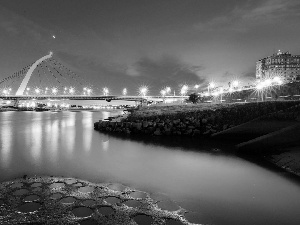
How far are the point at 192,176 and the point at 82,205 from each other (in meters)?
5.72

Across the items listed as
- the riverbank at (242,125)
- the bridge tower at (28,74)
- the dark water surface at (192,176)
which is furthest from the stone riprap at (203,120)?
the bridge tower at (28,74)

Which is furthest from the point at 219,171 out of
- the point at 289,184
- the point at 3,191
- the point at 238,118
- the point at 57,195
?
the point at 238,118

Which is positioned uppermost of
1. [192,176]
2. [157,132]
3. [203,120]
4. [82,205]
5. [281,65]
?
[281,65]

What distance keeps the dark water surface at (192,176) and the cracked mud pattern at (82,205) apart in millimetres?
707

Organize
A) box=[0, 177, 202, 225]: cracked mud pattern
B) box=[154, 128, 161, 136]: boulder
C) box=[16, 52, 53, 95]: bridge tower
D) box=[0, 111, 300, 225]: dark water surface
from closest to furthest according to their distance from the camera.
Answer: box=[0, 177, 202, 225]: cracked mud pattern
box=[0, 111, 300, 225]: dark water surface
box=[154, 128, 161, 136]: boulder
box=[16, 52, 53, 95]: bridge tower

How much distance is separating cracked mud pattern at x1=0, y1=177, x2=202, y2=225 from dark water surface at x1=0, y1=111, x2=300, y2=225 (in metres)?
0.71

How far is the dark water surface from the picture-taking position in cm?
750

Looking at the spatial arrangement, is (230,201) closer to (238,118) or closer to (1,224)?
(1,224)

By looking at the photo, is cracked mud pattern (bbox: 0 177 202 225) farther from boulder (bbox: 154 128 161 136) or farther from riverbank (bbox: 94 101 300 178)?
boulder (bbox: 154 128 161 136)

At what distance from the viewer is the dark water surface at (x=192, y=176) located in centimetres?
750

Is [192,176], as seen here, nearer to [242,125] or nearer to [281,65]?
[242,125]

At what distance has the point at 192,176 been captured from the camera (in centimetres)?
1143

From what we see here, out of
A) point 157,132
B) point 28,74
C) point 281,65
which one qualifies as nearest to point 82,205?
point 157,132

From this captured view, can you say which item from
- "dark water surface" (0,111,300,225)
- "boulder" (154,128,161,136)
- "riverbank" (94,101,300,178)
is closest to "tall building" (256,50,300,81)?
"riverbank" (94,101,300,178)
